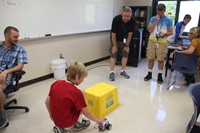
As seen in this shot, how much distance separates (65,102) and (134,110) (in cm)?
129

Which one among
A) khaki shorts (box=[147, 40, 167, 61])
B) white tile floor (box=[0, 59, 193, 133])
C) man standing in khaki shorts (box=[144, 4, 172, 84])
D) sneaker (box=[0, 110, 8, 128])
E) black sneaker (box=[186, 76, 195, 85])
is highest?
man standing in khaki shorts (box=[144, 4, 172, 84])

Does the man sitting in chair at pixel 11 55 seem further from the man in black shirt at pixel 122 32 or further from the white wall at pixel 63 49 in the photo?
the man in black shirt at pixel 122 32

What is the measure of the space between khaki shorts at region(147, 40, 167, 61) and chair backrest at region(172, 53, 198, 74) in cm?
35

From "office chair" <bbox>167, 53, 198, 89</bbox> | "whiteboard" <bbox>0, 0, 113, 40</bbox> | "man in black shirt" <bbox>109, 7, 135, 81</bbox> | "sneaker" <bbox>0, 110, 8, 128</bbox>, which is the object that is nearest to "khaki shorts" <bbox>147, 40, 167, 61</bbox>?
"office chair" <bbox>167, 53, 198, 89</bbox>

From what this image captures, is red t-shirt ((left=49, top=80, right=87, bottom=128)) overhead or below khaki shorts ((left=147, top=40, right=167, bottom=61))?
below

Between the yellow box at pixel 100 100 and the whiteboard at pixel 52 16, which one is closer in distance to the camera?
the yellow box at pixel 100 100

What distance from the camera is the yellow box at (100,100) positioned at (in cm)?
228

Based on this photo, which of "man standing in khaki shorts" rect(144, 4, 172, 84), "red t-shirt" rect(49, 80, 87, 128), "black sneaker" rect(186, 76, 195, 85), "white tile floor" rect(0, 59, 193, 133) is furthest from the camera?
"black sneaker" rect(186, 76, 195, 85)

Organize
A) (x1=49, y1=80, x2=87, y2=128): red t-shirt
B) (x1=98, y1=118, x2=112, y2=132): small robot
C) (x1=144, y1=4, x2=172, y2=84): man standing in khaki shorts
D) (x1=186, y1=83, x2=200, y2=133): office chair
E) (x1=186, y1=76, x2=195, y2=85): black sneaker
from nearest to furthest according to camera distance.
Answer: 1. (x1=186, y1=83, x2=200, y2=133): office chair
2. (x1=49, y1=80, x2=87, y2=128): red t-shirt
3. (x1=98, y1=118, x2=112, y2=132): small robot
4. (x1=144, y1=4, x2=172, y2=84): man standing in khaki shorts
5. (x1=186, y1=76, x2=195, y2=85): black sneaker

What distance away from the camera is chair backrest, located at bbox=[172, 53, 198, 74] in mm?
2955

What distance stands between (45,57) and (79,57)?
1.05 meters

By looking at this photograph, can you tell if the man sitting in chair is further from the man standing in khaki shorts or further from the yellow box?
the man standing in khaki shorts

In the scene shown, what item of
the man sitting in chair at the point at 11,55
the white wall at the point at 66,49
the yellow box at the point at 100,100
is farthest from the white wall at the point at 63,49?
the yellow box at the point at 100,100

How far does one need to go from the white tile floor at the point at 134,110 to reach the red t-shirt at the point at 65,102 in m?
0.46
